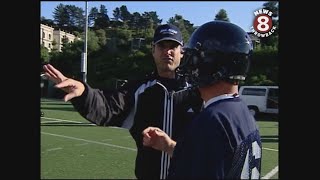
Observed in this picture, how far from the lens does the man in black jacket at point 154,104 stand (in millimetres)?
2572

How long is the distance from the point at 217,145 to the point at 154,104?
4.29 feet

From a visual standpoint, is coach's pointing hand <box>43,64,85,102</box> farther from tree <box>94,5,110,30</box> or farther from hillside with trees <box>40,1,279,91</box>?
tree <box>94,5,110,30</box>

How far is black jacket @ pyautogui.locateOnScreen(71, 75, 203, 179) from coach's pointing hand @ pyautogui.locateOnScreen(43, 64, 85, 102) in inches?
8.9

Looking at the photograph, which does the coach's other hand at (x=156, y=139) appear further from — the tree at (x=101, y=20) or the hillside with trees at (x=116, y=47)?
the tree at (x=101, y=20)

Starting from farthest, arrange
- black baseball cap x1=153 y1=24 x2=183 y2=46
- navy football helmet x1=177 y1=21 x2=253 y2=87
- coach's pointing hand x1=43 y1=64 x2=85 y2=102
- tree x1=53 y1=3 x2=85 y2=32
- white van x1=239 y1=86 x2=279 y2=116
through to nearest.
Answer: white van x1=239 y1=86 x2=279 y2=116 < tree x1=53 y1=3 x2=85 y2=32 < black baseball cap x1=153 y1=24 x2=183 y2=46 < coach's pointing hand x1=43 y1=64 x2=85 y2=102 < navy football helmet x1=177 y1=21 x2=253 y2=87

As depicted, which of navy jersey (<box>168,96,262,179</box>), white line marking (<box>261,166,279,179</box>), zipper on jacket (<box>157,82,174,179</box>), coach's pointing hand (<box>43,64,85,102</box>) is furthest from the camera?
white line marking (<box>261,166,279,179</box>)

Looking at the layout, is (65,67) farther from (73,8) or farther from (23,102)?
(23,102)

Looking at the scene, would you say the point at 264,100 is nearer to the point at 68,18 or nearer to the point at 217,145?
the point at 68,18

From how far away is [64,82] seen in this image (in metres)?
2.19

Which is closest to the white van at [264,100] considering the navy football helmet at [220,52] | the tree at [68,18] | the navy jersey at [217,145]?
the tree at [68,18]

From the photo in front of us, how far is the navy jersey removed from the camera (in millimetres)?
1370

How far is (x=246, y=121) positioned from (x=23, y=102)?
355 cm

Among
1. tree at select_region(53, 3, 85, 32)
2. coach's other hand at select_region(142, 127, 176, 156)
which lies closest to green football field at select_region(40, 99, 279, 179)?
tree at select_region(53, 3, 85, 32)

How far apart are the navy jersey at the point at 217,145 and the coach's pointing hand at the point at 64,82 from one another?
923mm
